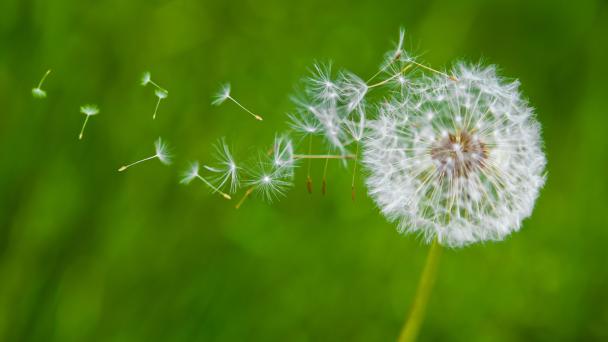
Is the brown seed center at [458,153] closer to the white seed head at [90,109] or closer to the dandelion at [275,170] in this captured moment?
the dandelion at [275,170]

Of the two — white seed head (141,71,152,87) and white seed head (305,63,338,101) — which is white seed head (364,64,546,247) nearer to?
white seed head (305,63,338,101)

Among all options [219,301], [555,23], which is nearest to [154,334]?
[219,301]

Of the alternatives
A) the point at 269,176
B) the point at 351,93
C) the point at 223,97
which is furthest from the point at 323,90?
the point at 223,97

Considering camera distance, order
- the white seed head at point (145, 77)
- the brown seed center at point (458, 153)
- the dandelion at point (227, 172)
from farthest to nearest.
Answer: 1. the white seed head at point (145, 77)
2. the dandelion at point (227, 172)
3. the brown seed center at point (458, 153)

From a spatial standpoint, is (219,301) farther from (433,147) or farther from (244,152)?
(433,147)

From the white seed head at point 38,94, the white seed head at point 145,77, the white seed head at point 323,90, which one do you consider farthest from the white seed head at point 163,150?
the white seed head at point 323,90

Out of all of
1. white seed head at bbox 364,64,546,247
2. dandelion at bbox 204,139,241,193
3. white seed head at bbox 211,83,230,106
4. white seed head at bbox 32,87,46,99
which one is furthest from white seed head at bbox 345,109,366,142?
white seed head at bbox 32,87,46,99
